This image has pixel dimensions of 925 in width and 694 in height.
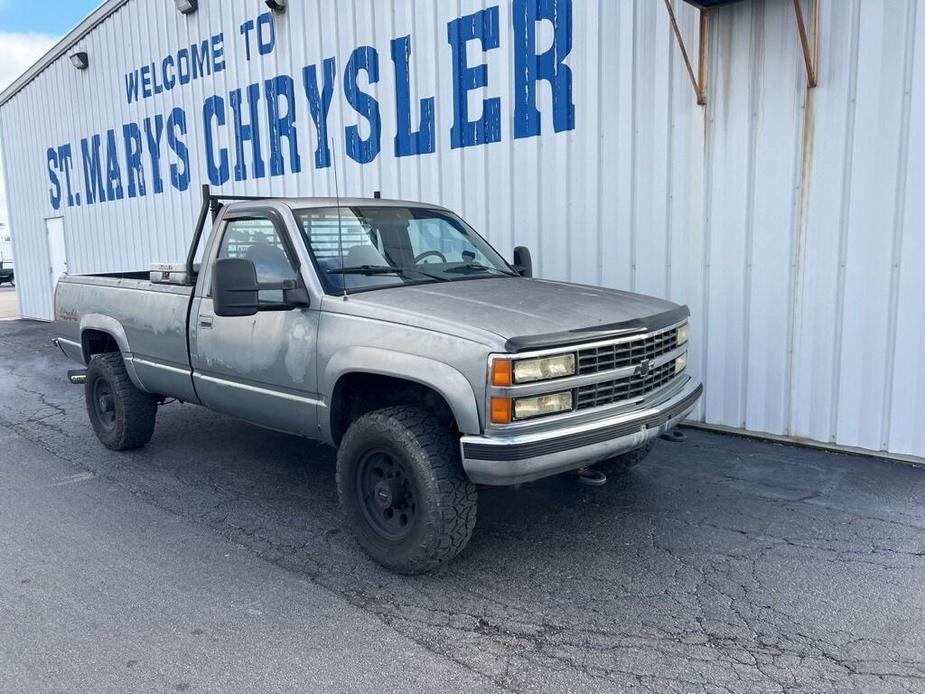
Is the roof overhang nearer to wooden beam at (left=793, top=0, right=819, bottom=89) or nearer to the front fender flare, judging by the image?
wooden beam at (left=793, top=0, right=819, bottom=89)

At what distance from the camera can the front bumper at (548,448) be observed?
3.41 meters

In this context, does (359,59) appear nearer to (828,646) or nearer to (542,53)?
(542,53)

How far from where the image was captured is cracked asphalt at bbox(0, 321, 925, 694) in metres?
3.01

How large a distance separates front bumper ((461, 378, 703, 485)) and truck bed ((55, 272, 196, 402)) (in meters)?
2.59

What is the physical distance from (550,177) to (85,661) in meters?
5.47

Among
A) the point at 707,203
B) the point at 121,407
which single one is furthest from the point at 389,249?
the point at 707,203

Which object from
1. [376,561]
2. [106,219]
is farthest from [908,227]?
[106,219]

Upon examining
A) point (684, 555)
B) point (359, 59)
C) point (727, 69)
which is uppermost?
point (359, 59)

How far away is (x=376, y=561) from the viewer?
3.94 meters

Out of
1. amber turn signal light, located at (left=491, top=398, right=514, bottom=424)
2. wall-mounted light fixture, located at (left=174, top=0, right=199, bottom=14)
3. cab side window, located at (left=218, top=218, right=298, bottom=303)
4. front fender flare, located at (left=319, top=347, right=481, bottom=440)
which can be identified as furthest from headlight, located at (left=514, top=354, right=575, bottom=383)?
wall-mounted light fixture, located at (left=174, top=0, right=199, bottom=14)

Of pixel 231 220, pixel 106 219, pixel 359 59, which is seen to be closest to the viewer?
pixel 231 220

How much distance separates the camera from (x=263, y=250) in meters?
4.76

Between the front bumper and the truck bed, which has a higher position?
the truck bed

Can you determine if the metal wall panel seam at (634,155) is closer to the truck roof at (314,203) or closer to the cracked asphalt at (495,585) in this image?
the cracked asphalt at (495,585)
